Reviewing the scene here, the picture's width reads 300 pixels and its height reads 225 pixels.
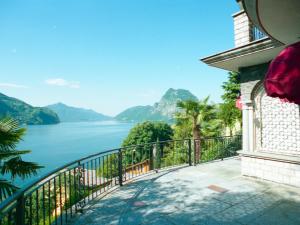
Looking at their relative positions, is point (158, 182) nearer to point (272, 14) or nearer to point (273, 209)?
point (273, 209)

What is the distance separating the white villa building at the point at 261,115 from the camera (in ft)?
20.0

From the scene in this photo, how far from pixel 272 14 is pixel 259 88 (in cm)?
405

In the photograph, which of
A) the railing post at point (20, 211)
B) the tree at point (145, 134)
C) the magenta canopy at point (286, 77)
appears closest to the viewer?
the magenta canopy at point (286, 77)

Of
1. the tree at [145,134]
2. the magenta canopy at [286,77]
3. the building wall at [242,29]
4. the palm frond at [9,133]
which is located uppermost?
the building wall at [242,29]

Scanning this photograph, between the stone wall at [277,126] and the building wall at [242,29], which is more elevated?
the building wall at [242,29]

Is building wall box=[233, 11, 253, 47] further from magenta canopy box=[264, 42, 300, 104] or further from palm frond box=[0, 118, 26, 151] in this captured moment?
palm frond box=[0, 118, 26, 151]

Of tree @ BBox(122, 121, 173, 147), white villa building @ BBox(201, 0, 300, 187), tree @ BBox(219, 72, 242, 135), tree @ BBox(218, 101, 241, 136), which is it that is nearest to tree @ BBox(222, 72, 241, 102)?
tree @ BBox(219, 72, 242, 135)

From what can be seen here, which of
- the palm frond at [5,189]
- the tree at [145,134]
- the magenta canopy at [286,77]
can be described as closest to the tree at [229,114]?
the palm frond at [5,189]

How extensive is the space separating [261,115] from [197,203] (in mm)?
3527

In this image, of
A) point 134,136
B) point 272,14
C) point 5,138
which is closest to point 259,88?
point 272,14

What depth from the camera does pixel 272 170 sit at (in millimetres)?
6602

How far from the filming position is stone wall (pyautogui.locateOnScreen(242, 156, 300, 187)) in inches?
242

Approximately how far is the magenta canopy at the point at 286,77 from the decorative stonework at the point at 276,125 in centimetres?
435

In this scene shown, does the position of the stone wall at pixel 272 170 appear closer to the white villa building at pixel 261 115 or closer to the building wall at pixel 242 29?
the white villa building at pixel 261 115
